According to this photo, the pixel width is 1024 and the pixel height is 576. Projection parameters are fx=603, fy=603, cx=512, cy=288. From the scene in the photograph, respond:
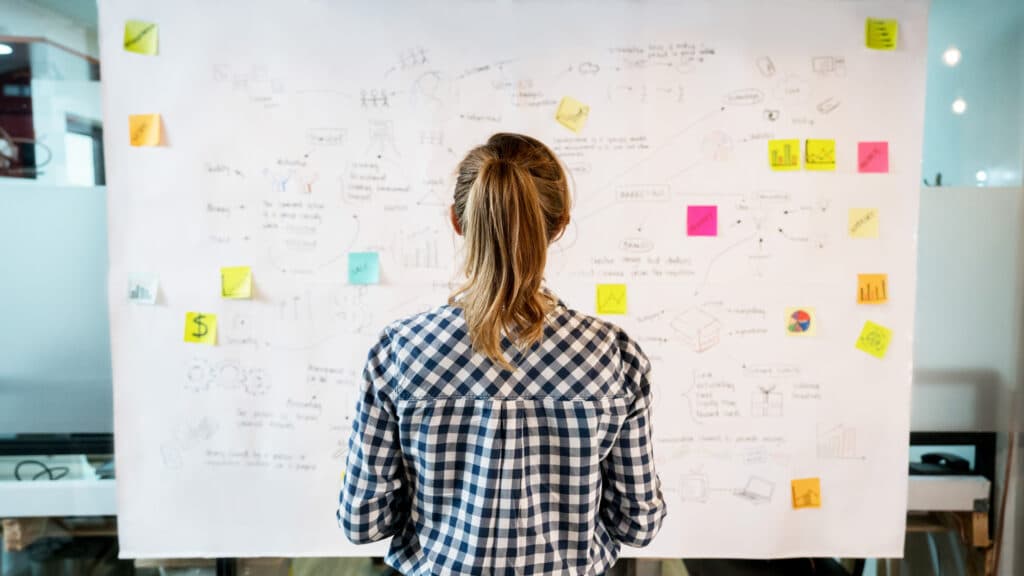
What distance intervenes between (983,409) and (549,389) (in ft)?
5.23

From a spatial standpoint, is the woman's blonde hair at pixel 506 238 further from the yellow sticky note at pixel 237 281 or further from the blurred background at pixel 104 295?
the blurred background at pixel 104 295

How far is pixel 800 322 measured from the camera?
1597mm

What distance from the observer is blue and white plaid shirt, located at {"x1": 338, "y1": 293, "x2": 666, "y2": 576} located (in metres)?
0.87

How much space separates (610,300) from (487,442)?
2.65 ft

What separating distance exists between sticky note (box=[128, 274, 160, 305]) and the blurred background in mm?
176

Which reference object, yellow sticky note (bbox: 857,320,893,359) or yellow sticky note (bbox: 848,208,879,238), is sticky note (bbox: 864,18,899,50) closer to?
yellow sticky note (bbox: 848,208,879,238)

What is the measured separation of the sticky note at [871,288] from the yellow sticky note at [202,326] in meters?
1.71

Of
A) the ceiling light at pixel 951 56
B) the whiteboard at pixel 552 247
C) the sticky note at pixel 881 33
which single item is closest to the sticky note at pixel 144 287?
the whiteboard at pixel 552 247

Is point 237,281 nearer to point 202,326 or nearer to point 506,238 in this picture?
point 202,326

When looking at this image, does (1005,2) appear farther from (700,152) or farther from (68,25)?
(68,25)

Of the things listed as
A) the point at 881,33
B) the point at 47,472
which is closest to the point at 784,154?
the point at 881,33

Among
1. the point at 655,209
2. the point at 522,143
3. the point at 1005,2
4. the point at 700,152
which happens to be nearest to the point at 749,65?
the point at 700,152

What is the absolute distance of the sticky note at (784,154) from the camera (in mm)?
1572

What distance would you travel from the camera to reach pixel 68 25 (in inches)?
66.6
